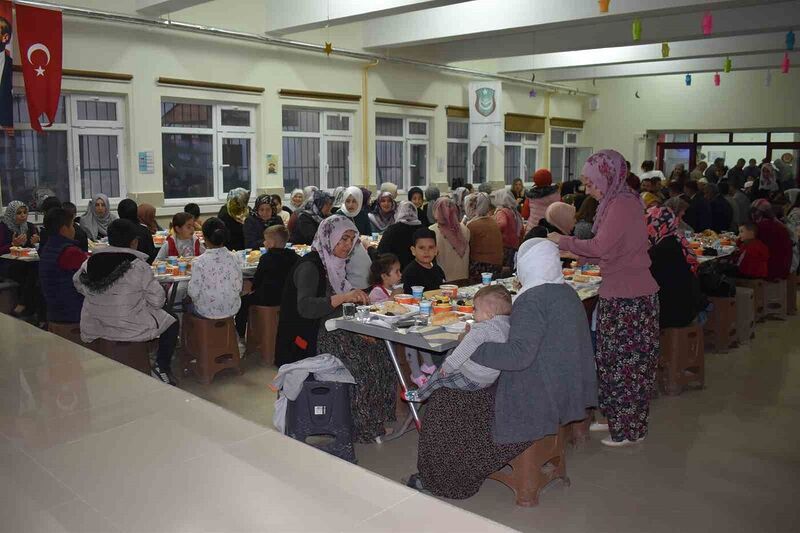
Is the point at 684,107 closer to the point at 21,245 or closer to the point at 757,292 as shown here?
the point at 757,292

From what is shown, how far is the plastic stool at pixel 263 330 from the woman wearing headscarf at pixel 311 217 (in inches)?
49.1

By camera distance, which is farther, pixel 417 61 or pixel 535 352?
pixel 417 61

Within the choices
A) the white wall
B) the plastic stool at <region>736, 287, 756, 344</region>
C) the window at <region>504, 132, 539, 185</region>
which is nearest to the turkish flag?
the plastic stool at <region>736, 287, 756, 344</region>

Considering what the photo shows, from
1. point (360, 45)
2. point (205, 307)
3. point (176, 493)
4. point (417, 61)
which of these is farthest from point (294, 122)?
point (176, 493)

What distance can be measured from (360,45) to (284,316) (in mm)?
7850

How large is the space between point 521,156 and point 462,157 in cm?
195

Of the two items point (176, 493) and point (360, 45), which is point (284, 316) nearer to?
point (176, 493)

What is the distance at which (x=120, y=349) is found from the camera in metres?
4.72

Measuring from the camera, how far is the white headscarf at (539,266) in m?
3.25

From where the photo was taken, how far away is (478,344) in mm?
3160

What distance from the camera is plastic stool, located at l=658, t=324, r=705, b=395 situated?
16.3 ft

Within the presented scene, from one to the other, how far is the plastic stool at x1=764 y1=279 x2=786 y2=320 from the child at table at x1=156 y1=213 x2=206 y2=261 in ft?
18.7

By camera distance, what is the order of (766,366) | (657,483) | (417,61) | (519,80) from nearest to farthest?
(657,483)
(766,366)
(417,61)
(519,80)

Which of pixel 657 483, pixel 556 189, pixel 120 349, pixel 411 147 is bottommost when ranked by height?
pixel 657 483
